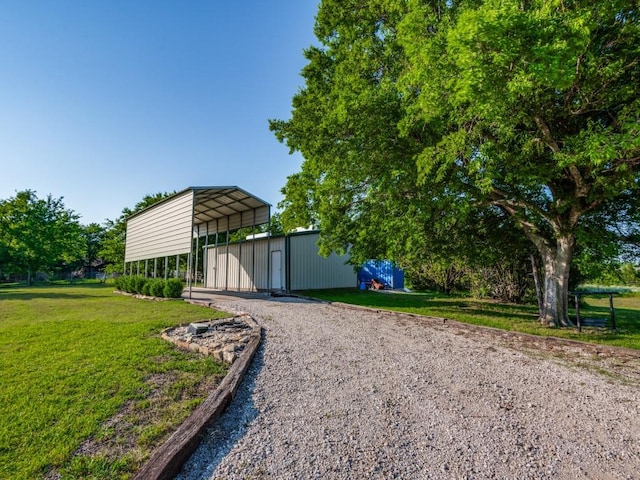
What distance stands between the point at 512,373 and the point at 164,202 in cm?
1464

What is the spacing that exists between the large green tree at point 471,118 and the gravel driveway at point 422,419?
302 centimetres

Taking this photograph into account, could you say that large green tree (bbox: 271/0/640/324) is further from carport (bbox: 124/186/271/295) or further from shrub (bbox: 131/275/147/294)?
shrub (bbox: 131/275/147/294)

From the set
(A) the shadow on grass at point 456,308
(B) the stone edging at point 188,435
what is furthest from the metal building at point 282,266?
(B) the stone edging at point 188,435

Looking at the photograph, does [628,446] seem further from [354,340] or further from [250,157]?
[250,157]

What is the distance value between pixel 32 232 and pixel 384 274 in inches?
1023

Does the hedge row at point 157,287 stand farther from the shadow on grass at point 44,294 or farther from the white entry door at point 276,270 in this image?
the white entry door at point 276,270

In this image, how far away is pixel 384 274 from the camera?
67.6ft

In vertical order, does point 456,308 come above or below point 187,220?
below

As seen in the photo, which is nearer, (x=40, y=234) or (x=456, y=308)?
(x=456, y=308)

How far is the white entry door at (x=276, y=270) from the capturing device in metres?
16.2

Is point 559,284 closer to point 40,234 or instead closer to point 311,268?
point 311,268

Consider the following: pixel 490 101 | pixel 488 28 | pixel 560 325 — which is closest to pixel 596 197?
pixel 560 325

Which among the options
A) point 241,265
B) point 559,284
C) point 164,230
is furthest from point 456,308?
point 164,230

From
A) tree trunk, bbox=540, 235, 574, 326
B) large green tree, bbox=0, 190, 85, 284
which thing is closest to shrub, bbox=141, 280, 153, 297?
tree trunk, bbox=540, 235, 574, 326
